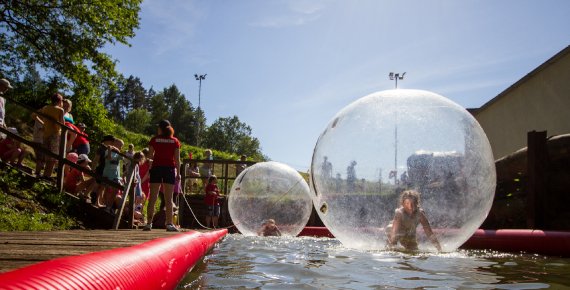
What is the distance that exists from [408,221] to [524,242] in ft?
7.26

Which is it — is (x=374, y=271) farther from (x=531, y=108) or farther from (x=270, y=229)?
(x=531, y=108)

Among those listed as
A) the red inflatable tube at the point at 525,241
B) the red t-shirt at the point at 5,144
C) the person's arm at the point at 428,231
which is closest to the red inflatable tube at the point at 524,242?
the red inflatable tube at the point at 525,241

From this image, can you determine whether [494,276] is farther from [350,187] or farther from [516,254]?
[516,254]

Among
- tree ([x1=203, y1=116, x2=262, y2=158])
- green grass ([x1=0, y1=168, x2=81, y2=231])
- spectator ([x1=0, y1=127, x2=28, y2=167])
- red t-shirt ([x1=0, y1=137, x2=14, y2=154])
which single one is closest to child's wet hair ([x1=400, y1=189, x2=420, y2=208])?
green grass ([x1=0, y1=168, x2=81, y2=231])

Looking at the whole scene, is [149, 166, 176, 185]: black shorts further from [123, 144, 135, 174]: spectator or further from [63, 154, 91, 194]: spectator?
[63, 154, 91, 194]: spectator

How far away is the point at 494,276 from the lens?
387cm

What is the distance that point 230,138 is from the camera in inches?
3989

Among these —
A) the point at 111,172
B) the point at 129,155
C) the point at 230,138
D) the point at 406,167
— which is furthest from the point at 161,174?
the point at 230,138

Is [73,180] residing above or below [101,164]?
below

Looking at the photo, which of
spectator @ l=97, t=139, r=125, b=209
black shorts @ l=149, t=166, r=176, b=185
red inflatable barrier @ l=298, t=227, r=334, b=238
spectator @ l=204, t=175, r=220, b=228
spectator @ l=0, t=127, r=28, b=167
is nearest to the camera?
black shorts @ l=149, t=166, r=176, b=185

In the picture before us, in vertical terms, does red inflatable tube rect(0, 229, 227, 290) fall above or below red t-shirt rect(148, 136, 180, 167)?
below

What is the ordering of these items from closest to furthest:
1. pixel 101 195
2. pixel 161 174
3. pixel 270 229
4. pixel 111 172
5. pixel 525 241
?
pixel 525 241
pixel 161 174
pixel 111 172
pixel 101 195
pixel 270 229

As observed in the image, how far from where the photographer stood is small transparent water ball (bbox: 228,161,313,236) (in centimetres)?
975

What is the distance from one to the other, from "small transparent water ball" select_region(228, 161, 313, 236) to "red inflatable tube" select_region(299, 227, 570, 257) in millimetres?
3762
